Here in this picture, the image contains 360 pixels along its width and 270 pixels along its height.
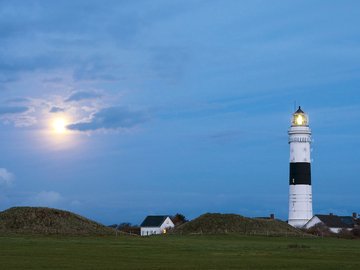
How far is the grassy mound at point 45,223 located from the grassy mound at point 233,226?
13.0m

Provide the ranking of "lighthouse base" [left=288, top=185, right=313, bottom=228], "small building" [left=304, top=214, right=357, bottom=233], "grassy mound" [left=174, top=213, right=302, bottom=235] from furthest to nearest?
"small building" [left=304, top=214, right=357, bottom=233], "lighthouse base" [left=288, top=185, right=313, bottom=228], "grassy mound" [left=174, top=213, right=302, bottom=235]

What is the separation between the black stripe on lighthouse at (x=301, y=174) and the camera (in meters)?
99.6

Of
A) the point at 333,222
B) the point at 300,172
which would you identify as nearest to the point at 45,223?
the point at 300,172

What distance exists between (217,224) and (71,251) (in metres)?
50.5

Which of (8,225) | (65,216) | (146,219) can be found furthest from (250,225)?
(146,219)

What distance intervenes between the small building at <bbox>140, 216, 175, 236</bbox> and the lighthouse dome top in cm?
3801

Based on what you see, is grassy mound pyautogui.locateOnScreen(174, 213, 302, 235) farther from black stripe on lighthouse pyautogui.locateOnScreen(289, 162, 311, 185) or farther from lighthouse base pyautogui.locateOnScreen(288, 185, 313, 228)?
black stripe on lighthouse pyautogui.locateOnScreen(289, 162, 311, 185)

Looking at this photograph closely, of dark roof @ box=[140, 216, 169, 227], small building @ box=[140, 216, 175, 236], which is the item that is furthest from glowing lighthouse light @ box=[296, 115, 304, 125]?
dark roof @ box=[140, 216, 169, 227]

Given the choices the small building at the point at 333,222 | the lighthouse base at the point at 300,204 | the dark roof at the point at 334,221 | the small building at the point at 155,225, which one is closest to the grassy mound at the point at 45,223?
the lighthouse base at the point at 300,204

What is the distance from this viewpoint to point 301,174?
9969 centimetres

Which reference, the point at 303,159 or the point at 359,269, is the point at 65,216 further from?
the point at 359,269

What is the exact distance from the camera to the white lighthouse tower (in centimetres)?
9969

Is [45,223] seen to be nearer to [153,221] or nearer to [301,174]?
[301,174]

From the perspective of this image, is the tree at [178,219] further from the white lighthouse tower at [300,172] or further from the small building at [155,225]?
the white lighthouse tower at [300,172]
